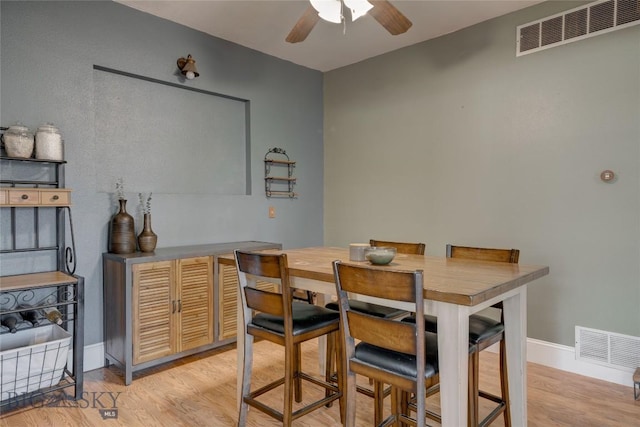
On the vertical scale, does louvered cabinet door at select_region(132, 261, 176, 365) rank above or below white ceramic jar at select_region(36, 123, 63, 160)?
below

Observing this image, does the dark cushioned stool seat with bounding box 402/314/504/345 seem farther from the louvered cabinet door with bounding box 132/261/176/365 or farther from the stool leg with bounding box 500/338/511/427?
the louvered cabinet door with bounding box 132/261/176/365

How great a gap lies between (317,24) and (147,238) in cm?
223

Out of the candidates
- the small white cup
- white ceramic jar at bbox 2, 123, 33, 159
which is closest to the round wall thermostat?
the small white cup

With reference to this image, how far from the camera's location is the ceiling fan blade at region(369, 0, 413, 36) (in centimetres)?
224

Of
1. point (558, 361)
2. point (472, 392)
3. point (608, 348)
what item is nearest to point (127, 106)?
point (472, 392)

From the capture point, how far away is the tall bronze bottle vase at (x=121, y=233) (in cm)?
284

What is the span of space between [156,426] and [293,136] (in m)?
2.96

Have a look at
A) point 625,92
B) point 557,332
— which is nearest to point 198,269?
point 557,332

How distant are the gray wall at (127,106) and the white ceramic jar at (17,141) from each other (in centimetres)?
18

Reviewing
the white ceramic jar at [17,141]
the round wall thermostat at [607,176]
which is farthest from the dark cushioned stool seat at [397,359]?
the white ceramic jar at [17,141]

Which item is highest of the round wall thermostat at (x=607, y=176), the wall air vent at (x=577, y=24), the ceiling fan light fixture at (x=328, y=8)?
the wall air vent at (x=577, y=24)

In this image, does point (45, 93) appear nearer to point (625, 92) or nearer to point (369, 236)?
point (369, 236)

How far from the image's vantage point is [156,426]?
2.11 m

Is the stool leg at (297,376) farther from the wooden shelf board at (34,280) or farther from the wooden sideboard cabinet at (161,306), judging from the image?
the wooden shelf board at (34,280)
